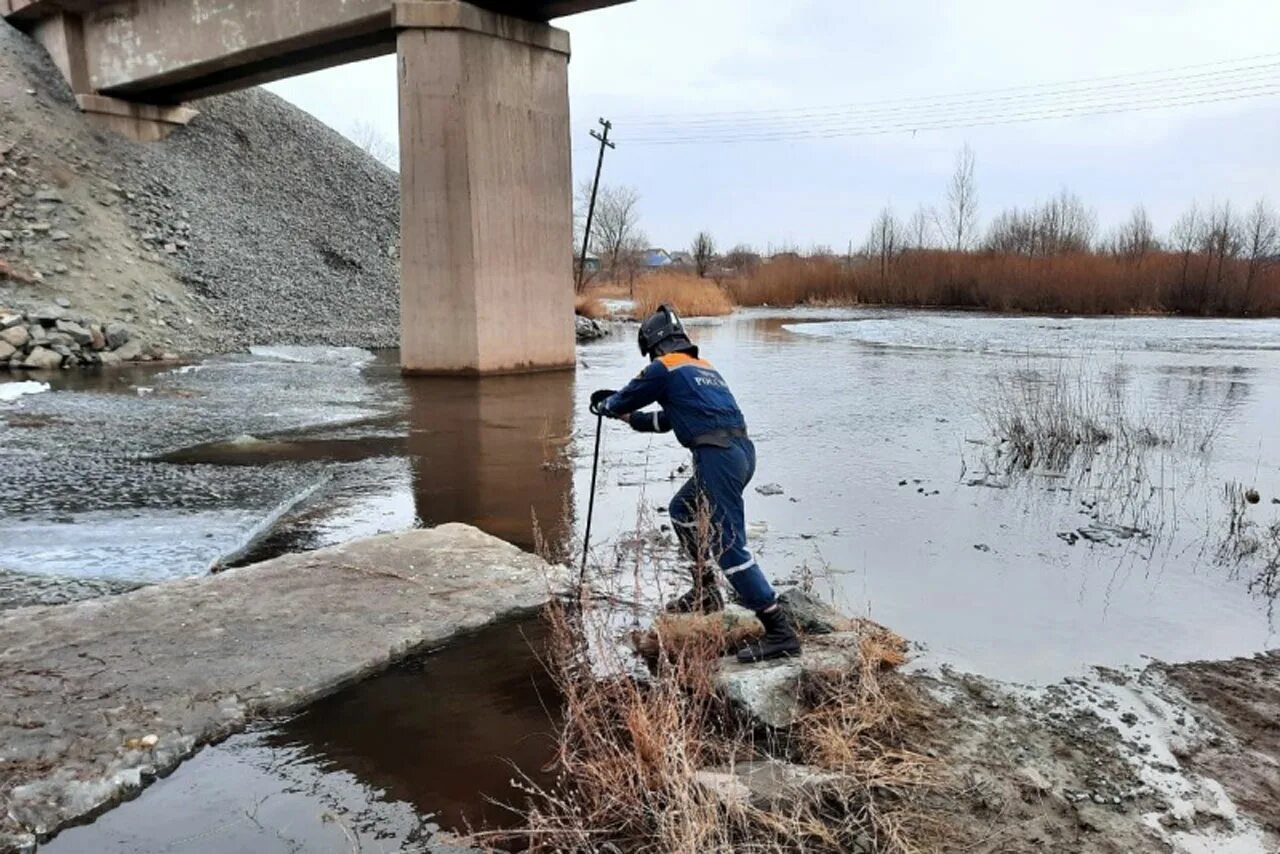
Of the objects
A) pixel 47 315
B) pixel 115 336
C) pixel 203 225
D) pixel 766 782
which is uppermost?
pixel 203 225

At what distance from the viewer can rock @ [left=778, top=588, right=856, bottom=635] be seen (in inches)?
191

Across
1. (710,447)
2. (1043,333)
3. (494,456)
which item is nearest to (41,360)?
(494,456)

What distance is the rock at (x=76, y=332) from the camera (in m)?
17.1

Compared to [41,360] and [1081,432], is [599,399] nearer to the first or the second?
[1081,432]

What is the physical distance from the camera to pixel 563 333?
18766mm

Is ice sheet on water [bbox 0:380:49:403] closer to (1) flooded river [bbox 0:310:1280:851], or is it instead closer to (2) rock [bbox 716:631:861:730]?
(1) flooded river [bbox 0:310:1280:851]

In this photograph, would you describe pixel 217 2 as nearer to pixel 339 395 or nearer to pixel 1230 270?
pixel 339 395

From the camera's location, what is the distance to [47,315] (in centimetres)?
1730

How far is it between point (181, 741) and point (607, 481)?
5.45 meters

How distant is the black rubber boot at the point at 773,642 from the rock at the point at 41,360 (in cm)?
1636

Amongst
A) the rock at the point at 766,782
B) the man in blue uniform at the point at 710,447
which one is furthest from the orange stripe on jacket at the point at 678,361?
the rock at the point at 766,782

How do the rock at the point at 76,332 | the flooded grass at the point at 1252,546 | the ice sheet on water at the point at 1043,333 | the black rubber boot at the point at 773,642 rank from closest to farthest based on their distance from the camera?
the black rubber boot at the point at 773,642
the flooded grass at the point at 1252,546
the rock at the point at 76,332
the ice sheet on water at the point at 1043,333

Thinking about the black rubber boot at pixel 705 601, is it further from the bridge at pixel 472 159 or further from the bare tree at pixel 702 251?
the bare tree at pixel 702 251

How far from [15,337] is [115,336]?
1.76 metres
